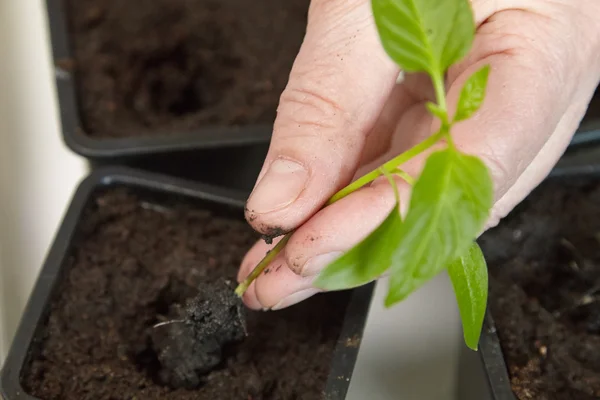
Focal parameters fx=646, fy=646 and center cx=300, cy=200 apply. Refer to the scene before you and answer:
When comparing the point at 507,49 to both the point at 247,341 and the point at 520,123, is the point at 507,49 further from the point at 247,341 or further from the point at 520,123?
the point at 247,341

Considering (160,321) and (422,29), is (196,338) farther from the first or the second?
(422,29)

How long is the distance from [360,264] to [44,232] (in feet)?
2.15

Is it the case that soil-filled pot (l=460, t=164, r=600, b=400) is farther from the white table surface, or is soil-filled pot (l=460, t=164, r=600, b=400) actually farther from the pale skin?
the pale skin

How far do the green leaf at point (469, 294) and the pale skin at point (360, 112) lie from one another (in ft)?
0.23

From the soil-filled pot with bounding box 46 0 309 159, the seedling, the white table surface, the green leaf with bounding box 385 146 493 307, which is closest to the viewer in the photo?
the green leaf with bounding box 385 146 493 307

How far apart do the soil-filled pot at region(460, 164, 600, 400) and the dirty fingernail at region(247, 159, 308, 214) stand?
0.29m

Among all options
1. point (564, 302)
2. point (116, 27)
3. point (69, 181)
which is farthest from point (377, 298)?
point (116, 27)

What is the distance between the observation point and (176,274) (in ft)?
2.59

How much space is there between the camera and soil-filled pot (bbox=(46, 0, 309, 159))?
1.02 m

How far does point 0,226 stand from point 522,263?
76cm

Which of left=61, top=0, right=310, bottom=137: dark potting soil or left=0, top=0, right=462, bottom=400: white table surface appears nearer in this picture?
left=0, top=0, right=462, bottom=400: white table surface

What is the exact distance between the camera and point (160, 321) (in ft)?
2.47

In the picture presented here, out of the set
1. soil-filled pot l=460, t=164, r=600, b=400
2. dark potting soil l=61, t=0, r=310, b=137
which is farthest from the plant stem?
dark potting soil l=61, t=0, r=310, b=137

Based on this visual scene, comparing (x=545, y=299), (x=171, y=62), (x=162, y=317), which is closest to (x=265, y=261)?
(x=162, y=317)
